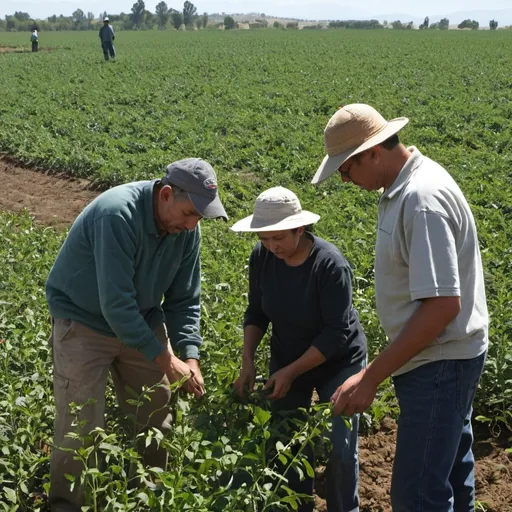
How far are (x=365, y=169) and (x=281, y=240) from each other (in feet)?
2.24

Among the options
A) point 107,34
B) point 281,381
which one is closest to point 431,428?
point 281,381

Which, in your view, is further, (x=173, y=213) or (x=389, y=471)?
(x=389, y=471)

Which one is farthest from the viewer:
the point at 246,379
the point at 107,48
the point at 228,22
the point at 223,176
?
the point at 228,22

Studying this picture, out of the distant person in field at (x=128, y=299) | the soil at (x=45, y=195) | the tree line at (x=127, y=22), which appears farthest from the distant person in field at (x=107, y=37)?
the tree line at (x=127, y=22)

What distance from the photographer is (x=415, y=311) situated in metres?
2.76

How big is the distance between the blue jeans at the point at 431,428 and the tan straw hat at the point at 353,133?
2.88 feet

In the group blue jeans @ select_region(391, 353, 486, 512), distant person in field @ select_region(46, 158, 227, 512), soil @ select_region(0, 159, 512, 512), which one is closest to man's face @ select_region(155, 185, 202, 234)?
distant person in field @ select_region(46, 158, 227, 512)

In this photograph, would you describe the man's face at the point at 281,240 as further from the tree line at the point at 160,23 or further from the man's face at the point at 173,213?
the tree line at the point at 160,23

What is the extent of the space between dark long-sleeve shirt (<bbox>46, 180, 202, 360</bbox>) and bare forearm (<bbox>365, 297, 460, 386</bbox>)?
1.16 metres

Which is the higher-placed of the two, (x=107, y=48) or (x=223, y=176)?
(x=107, y=48)

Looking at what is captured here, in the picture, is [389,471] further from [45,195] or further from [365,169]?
[45,195]

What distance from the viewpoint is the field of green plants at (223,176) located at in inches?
129

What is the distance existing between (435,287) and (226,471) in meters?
1.22

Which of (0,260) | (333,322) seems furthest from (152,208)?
(0,260)
